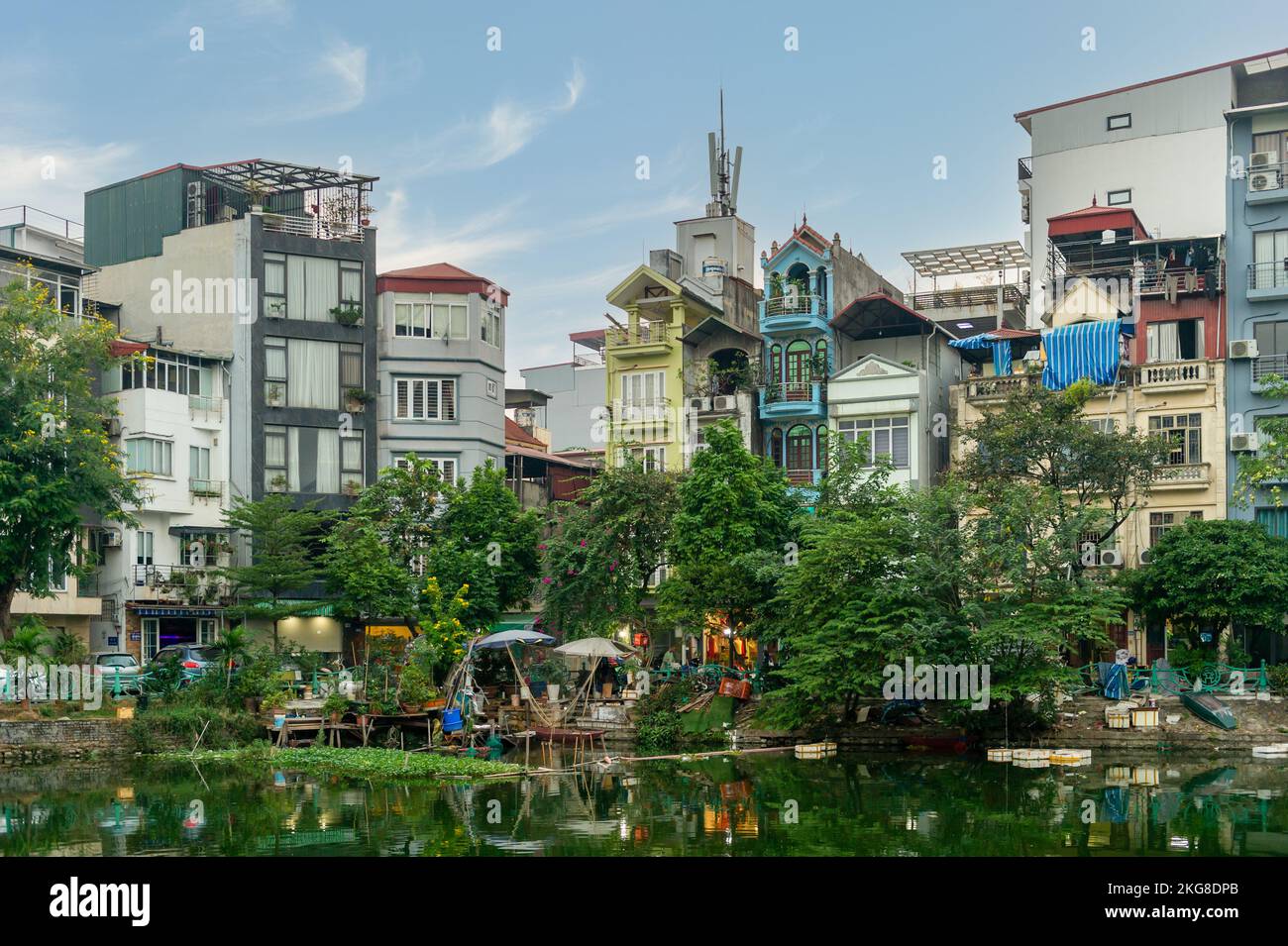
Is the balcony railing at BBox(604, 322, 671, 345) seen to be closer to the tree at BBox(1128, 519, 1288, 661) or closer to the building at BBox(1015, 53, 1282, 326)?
the building at BBox(1015, 53, 1282, 326)

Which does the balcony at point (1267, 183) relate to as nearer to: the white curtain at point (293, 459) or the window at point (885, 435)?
the window at point (885, 435)

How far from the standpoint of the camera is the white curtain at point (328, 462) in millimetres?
48531

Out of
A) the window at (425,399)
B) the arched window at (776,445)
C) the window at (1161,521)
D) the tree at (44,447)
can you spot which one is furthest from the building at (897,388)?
the tree at (44,447)

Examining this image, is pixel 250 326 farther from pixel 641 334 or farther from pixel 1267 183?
pixel 1267 183

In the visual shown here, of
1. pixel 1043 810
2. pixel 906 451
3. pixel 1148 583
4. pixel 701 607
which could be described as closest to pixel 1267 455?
pixel 1148 583

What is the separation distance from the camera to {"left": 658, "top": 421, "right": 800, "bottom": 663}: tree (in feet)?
120

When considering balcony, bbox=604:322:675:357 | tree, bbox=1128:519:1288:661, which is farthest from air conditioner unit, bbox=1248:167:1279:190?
balcony, bbox=604:322:675:357

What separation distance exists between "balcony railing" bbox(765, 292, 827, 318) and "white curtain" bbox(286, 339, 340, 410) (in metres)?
15.1

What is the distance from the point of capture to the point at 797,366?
4844cm

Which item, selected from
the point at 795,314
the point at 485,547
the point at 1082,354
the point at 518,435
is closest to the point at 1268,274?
the point at 1082,354

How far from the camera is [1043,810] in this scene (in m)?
22.6

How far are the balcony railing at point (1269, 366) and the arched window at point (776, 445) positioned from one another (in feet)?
48.8
